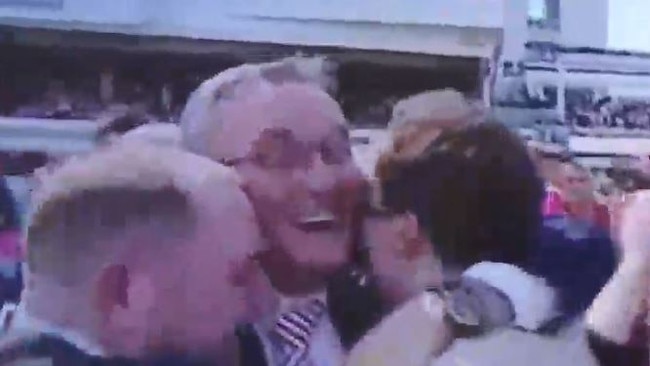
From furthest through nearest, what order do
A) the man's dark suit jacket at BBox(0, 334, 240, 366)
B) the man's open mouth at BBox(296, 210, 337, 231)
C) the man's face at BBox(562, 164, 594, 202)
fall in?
the man's face at BBox(562, 164, 594, 202), the man's open mouth at BBox(296, 210, 337, 231), the man's dark suit jacket at BBox(0, 334, 240, 366)

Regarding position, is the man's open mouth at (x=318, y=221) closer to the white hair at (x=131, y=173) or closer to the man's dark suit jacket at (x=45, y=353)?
the white hair at (x=131, y=173)

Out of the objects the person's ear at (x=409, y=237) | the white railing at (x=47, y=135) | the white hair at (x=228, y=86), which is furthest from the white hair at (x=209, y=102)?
the person's ear at (x=409, y=237)

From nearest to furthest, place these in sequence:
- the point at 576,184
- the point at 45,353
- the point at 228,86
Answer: the point at 45,353 → the point at 228,86 → the point at 576,184

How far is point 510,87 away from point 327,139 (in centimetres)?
25

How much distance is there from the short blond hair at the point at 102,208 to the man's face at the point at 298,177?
0.27ft

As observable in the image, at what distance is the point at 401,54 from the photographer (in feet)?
3.75

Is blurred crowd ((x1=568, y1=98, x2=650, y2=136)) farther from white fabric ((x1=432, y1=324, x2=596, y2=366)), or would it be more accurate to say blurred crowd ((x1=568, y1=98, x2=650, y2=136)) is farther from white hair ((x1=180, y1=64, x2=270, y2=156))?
white hair ((x1=180, y1=64, x2=270, y2=156))

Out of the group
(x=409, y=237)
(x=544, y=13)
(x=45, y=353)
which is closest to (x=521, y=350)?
(x=409, y=237)

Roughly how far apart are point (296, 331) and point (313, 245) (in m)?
0.10

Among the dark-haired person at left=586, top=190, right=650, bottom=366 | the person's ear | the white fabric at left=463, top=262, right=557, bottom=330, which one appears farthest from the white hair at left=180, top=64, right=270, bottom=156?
the dark-haired person at left=586, top=190, right=650, bottom=366

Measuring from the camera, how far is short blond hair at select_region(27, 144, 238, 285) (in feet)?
3.30

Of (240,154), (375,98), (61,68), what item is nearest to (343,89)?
(375,98)

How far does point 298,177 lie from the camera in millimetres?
1092

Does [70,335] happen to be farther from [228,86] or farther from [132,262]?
[228,86]
